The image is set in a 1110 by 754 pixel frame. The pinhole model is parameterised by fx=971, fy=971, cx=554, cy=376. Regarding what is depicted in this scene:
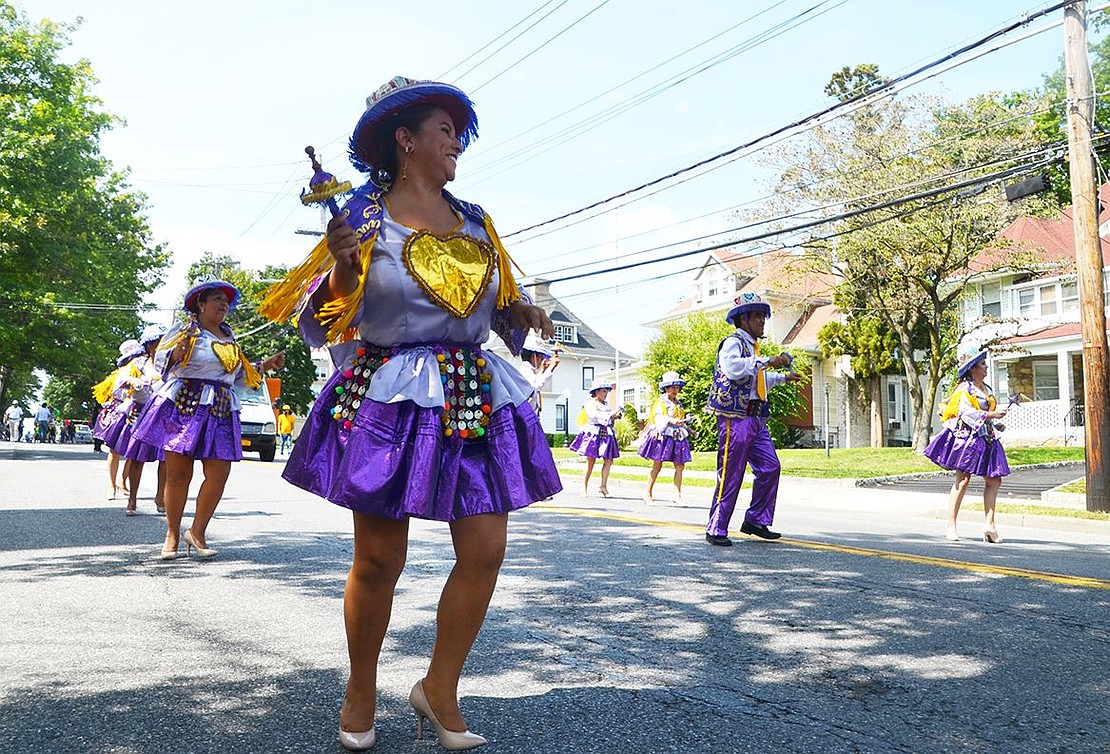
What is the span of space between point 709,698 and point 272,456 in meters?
24.6

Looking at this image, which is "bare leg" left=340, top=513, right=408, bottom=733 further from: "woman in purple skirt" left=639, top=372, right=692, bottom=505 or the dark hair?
"woman in purple skirt" left=639, top=372, right=692, bottom=505

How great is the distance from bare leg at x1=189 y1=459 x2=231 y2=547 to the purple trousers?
3.79 meters

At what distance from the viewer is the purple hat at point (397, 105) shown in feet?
10.6

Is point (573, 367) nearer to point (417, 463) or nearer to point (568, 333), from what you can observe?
point (568, 333)

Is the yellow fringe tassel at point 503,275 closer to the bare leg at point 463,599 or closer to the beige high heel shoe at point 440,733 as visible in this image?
the bare leg at point 463,599

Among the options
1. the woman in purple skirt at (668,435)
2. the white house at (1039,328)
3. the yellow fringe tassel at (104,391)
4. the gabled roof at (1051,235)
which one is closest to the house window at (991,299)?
the white house at (1039,328)

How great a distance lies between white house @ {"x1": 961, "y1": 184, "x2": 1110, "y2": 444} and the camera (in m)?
33.1

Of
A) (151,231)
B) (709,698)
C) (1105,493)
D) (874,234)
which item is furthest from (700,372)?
(709,698)

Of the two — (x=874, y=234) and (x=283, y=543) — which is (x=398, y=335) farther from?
(x=874, y=234)

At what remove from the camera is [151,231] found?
1590 inches

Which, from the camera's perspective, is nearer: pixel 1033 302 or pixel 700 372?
pixel 1033 302

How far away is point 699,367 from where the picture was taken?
40.3 meters

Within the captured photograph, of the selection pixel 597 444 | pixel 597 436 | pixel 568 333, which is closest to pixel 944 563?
pixel 597 444

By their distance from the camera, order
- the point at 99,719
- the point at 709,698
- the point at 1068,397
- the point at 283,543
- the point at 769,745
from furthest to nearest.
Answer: the point at 1068,397
the point at 283,543
the point at 709,698
the point at 99,719
the point at 769,745
